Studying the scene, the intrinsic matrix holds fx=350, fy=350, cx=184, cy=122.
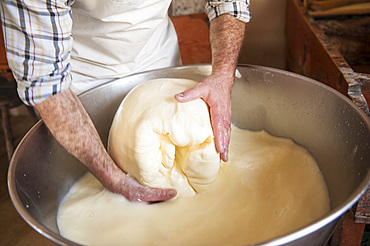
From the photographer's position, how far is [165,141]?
3.15 ft

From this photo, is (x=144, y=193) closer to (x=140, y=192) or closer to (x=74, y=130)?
(x=140, y=192)

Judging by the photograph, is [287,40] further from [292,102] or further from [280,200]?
[280,200]

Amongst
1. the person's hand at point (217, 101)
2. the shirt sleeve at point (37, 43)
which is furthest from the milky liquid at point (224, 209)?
the shirt sleeve at point (37, 43)

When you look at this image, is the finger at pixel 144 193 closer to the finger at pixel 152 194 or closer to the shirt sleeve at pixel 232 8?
the finger at pixel 152 194

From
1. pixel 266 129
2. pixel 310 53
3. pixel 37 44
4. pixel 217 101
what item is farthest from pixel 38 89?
pixel 310 53

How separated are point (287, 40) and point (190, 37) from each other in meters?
0.58

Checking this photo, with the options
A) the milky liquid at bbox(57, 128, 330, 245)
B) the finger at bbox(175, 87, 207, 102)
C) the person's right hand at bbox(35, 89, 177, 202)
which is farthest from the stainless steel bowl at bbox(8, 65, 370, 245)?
the finger at bbox(175, 87, 207, 102)

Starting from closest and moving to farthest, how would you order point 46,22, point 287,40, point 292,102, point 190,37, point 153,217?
point 46,22, point 153,217, point 292,102, point 190,37, point 287,40

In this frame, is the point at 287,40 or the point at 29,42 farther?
the point at 287,40

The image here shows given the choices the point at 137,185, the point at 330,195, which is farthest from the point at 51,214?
the point at 330,195

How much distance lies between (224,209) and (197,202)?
0.08m

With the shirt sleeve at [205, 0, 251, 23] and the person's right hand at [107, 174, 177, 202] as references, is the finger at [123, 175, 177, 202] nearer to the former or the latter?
the person's right hand at [107, 174, 177, 202]

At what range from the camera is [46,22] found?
2.57 feet

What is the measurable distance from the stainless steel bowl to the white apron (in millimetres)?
62
